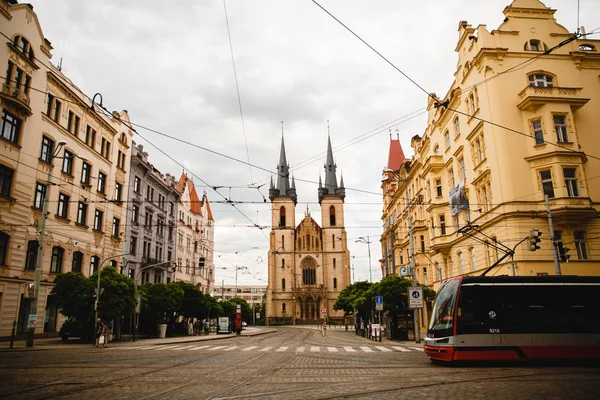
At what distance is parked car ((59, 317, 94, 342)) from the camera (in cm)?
2605

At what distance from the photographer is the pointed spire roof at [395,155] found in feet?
199

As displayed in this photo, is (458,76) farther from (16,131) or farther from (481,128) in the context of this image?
(16,131)

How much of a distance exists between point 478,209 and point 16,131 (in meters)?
28.5

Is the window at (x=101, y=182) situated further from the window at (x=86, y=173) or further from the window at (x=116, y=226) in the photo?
the window at (x=116, y=226)

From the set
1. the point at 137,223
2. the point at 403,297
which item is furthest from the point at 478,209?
the point at 137,223

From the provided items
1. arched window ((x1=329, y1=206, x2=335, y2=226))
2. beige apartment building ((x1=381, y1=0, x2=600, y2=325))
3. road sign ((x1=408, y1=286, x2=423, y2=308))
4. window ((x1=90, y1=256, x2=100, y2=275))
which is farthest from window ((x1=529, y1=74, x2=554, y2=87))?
arched window ((x1=329, y1=206, x2=335, y2=226))

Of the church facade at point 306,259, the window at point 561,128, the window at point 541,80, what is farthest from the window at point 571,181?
the church facade at point 306,259

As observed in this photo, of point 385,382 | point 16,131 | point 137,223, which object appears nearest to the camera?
point 385,382

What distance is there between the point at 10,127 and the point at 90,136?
9.43 metres

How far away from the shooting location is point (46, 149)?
29234 mm

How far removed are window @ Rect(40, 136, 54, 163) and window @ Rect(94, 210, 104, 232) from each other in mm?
7338

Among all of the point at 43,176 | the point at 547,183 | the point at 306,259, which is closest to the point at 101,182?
the point at 43,176

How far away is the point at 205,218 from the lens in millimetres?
70500

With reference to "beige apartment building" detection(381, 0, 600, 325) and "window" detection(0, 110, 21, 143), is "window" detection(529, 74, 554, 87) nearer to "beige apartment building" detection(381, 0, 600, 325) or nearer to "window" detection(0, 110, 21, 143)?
"beige apartment building" detection(381, 0, 600, 325)
